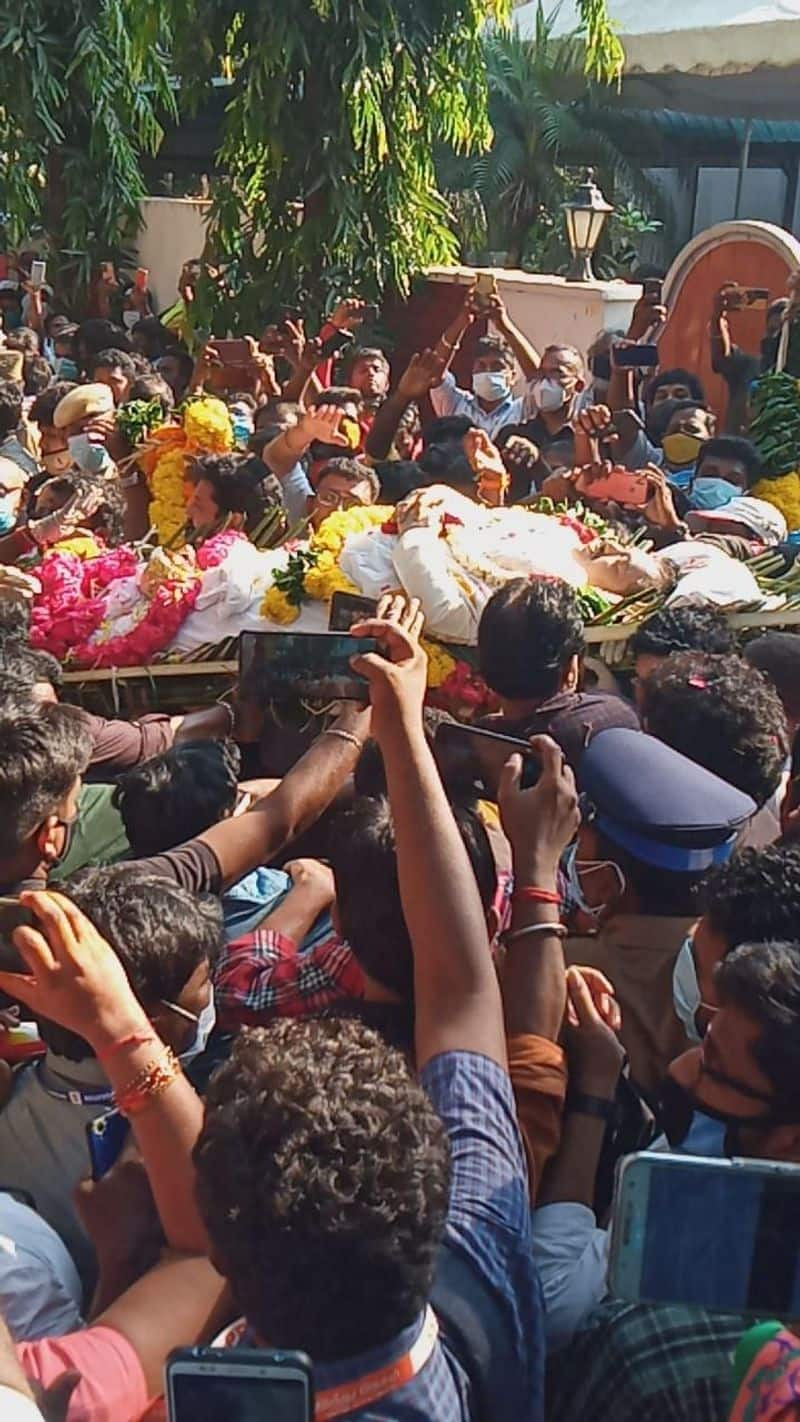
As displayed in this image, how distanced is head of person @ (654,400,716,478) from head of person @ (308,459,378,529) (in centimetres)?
202

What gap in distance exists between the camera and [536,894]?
2.24m

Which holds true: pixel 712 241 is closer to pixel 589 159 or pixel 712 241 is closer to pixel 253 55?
pixel 253 55

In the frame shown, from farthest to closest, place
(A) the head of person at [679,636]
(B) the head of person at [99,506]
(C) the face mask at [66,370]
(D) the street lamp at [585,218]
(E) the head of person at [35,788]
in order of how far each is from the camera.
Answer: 1. (C) the face mask at [66,370]
2. (D) the street lamp at [585,218]
3. (B) the head of person at [99,506]
4. (A) the head of person at [679,636]
5. (E) the head of person at [35,788]

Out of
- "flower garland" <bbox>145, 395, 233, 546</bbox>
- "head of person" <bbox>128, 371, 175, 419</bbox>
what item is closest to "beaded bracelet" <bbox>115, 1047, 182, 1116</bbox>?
"flower garland" <bbox>145, 395, 233, 546</bbox>

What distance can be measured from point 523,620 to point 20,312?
1085cm

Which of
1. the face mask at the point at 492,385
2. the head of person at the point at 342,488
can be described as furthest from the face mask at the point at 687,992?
the face mask at the point at 492,385

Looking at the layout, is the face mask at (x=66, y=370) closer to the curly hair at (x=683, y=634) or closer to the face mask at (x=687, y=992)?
the curly hair at (x=683, y=634)

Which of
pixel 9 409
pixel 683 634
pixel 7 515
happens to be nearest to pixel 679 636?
pixel 683 634

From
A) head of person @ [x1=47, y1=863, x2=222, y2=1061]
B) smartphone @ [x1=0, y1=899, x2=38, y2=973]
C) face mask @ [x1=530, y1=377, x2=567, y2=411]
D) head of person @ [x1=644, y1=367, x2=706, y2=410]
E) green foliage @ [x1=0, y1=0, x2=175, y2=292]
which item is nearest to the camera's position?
smartphone @ [x1=0, y1=899, x2=38, y2=973]

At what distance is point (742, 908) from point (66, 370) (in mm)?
8899

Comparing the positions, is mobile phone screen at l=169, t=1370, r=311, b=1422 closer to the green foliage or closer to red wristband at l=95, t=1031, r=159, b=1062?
red wristband at l=95, t=1031, r=159, b=1062

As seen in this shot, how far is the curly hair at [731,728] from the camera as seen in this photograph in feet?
9.57

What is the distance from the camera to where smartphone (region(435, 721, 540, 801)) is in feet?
9.45

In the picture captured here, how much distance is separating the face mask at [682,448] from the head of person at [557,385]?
2.28 ft
